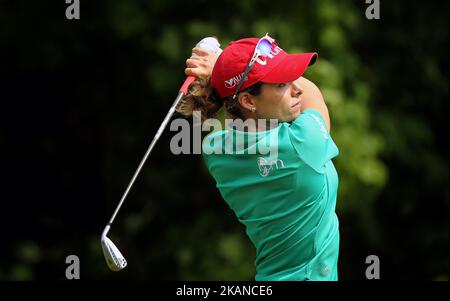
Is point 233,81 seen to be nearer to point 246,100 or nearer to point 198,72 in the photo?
point 246,100

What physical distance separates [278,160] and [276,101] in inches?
8.6

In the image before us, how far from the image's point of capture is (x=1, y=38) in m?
7.63

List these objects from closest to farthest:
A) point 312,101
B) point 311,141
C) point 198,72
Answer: point 311,141 → point 312,101 → point 198,72

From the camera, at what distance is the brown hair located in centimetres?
337

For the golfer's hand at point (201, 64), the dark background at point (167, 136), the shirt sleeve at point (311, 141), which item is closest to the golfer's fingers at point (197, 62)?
the golfer's hand at point (201, 64)

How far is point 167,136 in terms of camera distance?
24.5 feet

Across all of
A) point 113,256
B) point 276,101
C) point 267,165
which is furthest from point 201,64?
point 113,256

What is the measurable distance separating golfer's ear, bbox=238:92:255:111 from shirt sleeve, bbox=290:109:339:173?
0.17 m

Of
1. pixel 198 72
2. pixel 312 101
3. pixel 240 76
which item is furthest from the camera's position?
pixel 198 72

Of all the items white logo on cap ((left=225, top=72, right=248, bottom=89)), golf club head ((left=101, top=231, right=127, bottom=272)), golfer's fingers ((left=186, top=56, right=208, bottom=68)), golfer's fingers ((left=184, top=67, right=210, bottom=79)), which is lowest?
golf club head ((left=101, top=231, right=127, bottom=272))

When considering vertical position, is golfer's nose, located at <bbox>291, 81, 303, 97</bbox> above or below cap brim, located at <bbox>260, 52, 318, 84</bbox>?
below

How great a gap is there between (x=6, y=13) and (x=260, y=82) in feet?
15.6

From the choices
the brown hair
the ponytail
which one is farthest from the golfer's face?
the ponytail

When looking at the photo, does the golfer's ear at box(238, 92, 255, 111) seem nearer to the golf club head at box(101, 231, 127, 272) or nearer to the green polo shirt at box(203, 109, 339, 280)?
the green polo shirt at box(203, 109, 339, 280)
